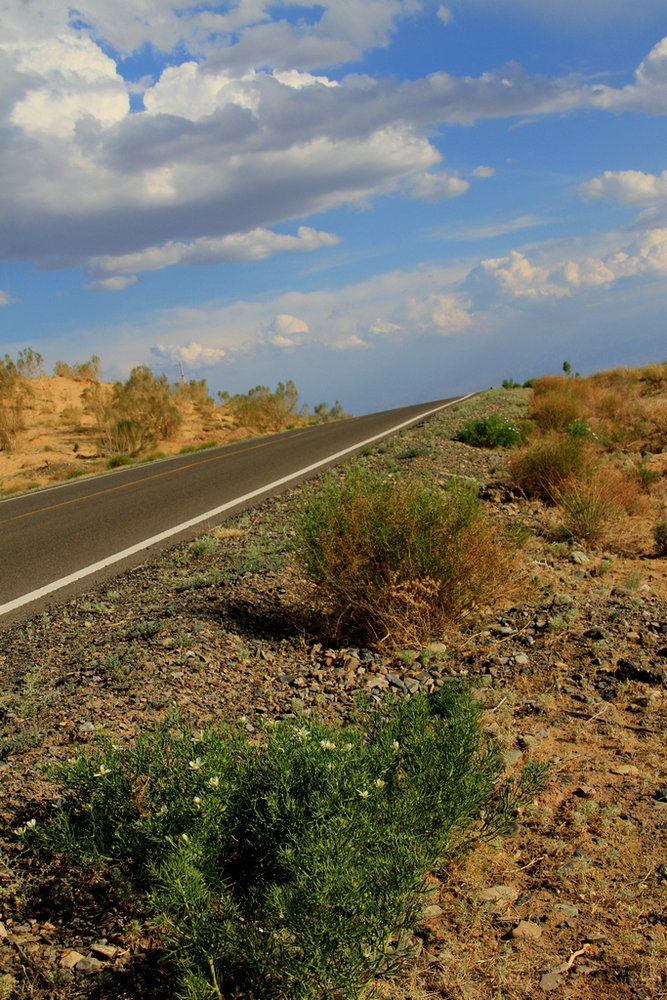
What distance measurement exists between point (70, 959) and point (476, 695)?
7.78 ft

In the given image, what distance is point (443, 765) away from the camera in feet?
8.30

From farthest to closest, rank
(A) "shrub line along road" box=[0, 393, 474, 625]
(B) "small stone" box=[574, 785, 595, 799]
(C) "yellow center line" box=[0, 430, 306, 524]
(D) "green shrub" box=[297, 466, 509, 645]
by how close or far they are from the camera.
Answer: (C) "yellow center line" box=[0, 430, 306, 524] → (A) "shrub line along road" box=[0, 393, 474, 625] → (D) "green shrub" box=[297, 466, 509, 645] → (B) "small stone" box=[574, 785, 595, 799]

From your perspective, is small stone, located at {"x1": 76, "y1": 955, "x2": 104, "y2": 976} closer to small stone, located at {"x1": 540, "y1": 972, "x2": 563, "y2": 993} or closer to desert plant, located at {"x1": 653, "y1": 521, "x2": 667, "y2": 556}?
small stone, located at {"x1": 540, "y1": 972, "x2": 563, "y2": 993}

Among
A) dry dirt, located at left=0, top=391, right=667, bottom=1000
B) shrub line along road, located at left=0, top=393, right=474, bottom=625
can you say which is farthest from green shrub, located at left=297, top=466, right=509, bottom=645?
shrub line along road, located at left=0, top=393, right=474, bottom=625

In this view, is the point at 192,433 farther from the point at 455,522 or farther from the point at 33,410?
the point at 455,522

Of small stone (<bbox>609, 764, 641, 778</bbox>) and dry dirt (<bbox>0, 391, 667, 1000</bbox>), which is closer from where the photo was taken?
dry dirt (<bbox>0, 391, 667, 1000</bbox>)

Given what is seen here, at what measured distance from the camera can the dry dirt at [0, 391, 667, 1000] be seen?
86.9 inches

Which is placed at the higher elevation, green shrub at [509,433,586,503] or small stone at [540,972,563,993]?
green shrub at [509,433,586,503]

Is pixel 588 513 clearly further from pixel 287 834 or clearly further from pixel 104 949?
pixel 104 949

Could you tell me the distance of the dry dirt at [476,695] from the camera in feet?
7.24

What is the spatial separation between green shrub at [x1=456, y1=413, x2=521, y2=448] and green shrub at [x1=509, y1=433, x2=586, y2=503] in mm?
2883

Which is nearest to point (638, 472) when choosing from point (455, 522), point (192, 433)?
point (455, 522)

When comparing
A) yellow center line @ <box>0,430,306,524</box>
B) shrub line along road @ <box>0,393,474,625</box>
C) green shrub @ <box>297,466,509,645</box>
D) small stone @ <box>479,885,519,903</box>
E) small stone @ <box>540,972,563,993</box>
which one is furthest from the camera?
yellow center line @ <box>0,430,306,524</box>

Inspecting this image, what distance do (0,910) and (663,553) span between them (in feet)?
20.3
